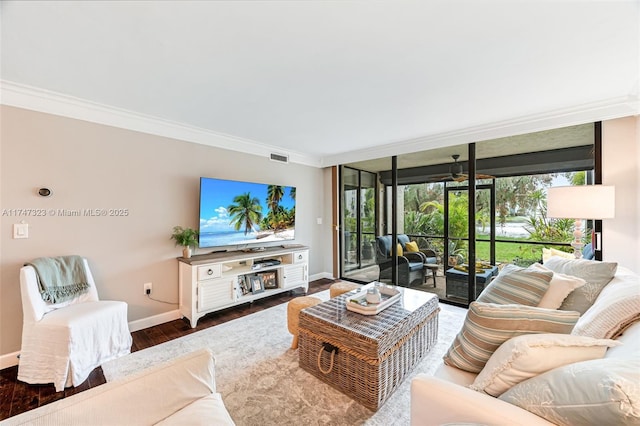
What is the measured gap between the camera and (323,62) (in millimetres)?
1825

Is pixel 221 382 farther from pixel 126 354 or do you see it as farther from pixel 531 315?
pixel 531 315

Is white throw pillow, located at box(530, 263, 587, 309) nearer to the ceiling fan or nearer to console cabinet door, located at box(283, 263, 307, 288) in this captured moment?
the ceiling fan

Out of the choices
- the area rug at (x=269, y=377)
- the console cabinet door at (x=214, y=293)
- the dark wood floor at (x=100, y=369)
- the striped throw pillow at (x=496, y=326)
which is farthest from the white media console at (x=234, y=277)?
the striped throw pillow at (x=496, y=326)

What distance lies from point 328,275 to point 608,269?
3852mm

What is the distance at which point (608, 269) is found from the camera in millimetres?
1543

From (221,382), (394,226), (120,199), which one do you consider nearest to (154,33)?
(120,199)

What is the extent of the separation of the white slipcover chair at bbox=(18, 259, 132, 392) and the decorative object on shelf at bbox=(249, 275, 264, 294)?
1624mm

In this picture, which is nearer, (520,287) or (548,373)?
(548,373)

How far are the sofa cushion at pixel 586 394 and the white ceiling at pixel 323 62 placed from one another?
64.9 inches

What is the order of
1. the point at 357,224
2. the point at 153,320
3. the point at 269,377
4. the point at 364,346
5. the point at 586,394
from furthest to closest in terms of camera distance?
the point at 357,224 → the point at 153,320 → the point at 269,377 → the point at 364,346 → the point at 586,394

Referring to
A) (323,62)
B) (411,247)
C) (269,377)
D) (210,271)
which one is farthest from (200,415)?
(411,247)

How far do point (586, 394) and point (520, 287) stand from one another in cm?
101

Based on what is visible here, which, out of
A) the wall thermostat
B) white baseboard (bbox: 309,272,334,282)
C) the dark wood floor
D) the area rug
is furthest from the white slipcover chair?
white baseboard (bbox: 309,272,334,282)

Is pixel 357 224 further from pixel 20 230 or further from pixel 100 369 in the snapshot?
pixel 20 230
